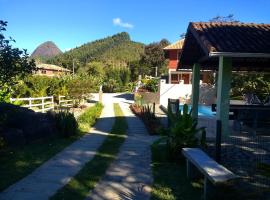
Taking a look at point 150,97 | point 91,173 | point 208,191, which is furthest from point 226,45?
point 150,97

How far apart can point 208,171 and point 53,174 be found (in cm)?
323

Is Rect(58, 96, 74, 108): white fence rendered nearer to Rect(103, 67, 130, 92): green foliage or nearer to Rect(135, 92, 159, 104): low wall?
Rect(135, 92, 159, 104): low wall

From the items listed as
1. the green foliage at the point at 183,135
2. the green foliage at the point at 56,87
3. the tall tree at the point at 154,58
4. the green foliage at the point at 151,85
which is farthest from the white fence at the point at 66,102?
the tall tree at the point at 154,58

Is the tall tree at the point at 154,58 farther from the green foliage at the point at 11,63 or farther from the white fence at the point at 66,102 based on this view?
the green foliage at the point at 11,63

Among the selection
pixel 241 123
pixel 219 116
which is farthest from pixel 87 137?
pixel 241 123

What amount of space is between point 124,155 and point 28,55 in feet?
12.6

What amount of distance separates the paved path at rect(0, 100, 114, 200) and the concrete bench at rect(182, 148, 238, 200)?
7.55ft

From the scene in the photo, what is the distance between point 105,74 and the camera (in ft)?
232

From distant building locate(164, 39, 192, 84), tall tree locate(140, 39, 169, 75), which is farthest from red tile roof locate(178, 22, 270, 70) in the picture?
tall tree locate(140, 39, 169, 75)

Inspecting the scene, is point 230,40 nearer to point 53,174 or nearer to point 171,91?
point 53,174

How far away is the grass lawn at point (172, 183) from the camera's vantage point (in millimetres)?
6434

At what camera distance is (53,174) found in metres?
7.71

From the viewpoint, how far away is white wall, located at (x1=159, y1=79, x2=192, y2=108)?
108 ft

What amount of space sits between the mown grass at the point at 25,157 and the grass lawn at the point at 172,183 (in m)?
2.53
